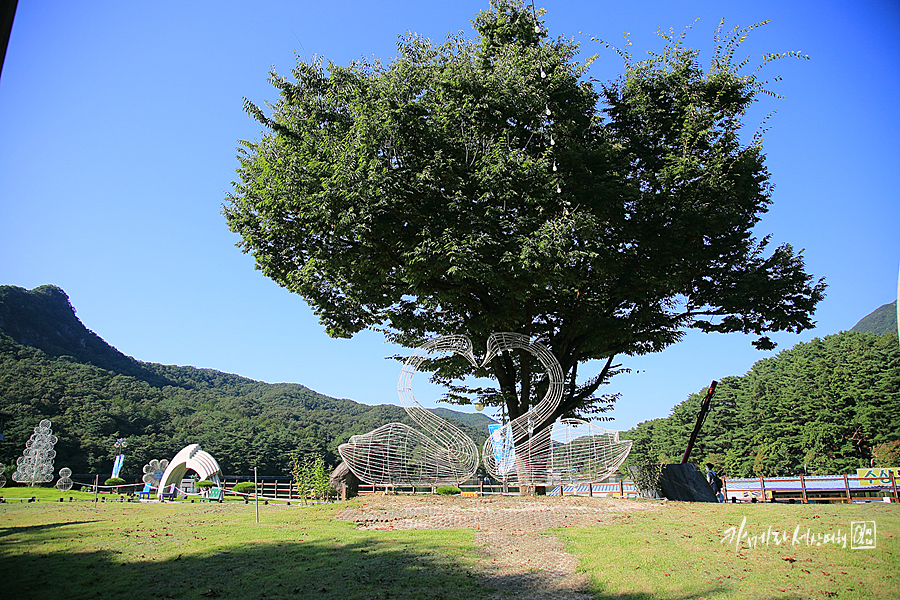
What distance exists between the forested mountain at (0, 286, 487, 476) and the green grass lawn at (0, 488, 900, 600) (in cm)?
1861

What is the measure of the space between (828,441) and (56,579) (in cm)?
5310

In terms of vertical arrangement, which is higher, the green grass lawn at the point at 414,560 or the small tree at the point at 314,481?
the green grass lawn at the point at 414,560

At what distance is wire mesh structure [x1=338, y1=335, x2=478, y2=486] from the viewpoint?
472 inches

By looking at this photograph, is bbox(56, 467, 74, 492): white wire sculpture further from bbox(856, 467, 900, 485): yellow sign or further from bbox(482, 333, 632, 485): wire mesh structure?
bbox(856, 467, 900, 485): yellow sign

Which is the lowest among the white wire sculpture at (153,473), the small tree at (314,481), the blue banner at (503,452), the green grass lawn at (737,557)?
the white wire sculpture at (153,473)

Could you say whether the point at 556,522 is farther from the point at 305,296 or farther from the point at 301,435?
the point at 301,435

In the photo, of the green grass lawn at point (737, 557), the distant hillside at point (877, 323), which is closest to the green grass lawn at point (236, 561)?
the green grass lawn at point (737, 557)

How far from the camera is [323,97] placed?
50.8 feet

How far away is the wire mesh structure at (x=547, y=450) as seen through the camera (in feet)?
41.0

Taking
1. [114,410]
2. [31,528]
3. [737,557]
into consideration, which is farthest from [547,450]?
[114,410]

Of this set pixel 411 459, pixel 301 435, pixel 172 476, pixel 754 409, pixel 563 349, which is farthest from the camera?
pixel 754 409

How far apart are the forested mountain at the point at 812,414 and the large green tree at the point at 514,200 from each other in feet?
71.0

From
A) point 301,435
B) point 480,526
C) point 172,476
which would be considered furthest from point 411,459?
point 301,435

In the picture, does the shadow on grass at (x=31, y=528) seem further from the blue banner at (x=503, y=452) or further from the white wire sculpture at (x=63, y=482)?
the white wire sculpture at (x=63, y=482)
